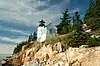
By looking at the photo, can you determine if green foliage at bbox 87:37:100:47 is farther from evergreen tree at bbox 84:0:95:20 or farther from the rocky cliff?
evergreen tree at bbox 84:0:95:20

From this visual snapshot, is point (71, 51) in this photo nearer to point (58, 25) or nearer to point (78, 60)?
point (78, 60)

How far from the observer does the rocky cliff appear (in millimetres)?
36031

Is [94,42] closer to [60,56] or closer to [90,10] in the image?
[60,56]

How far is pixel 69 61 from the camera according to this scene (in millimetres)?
38875

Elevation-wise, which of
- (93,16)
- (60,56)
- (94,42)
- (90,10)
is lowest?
(60,56)

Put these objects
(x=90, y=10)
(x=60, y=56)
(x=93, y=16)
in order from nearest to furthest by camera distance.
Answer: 1. (x=60, y=56)
2. (x=93, y=16)
3. (x=90, y=10)

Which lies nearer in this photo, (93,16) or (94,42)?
(94,42)

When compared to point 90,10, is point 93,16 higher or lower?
lower

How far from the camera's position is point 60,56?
42281 mm

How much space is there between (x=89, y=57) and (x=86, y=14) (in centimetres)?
4172

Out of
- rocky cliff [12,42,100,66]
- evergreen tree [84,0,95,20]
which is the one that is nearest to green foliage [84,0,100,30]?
evergreen tree [84,0,95,20]

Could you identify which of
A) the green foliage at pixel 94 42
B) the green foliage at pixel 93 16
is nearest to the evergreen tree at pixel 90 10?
the green foliage at pixel 93 16

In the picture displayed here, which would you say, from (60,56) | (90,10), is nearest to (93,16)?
(90,10)

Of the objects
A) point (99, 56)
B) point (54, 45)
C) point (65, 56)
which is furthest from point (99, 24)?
point (99, 56)
